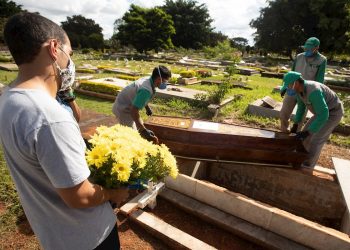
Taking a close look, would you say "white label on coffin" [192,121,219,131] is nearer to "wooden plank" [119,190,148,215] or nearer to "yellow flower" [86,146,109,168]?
"wooden plank" [119,190,148,215]

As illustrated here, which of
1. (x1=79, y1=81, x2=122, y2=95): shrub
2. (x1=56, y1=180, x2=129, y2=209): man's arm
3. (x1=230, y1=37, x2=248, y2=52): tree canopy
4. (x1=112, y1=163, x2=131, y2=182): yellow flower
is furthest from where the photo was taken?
(x1=230, y1=37, x2=248, y2=52): tree canopy

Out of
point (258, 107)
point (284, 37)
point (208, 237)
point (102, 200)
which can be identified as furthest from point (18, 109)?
point (284, 37)

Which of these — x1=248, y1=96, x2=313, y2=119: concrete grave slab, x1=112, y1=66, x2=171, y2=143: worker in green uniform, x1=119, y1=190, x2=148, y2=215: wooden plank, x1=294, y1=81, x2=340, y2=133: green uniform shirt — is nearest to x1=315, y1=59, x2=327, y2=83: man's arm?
x1=294, y1=81, x2=340, y2=133: green uniform shirt

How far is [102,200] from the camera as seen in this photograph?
1.55m

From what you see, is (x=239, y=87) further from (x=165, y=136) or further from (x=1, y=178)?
(x=1, y=178)

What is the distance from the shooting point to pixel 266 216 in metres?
3.52

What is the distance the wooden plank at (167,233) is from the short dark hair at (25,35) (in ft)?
8.87

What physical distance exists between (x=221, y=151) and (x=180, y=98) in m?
5.73

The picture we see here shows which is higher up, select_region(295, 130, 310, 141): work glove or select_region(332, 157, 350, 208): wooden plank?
select_region(295, 130, 310, 141): work glove

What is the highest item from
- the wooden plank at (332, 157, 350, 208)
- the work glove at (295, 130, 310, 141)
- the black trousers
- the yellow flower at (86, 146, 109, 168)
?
the yellow flower at (86, 146, 109, 168)

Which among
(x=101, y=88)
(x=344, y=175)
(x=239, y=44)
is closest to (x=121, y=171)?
(x=344, y=175)

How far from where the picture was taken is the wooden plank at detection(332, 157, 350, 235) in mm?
3674

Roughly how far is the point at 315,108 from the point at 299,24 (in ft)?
126

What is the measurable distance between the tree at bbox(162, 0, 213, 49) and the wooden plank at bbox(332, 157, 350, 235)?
45.8 m
